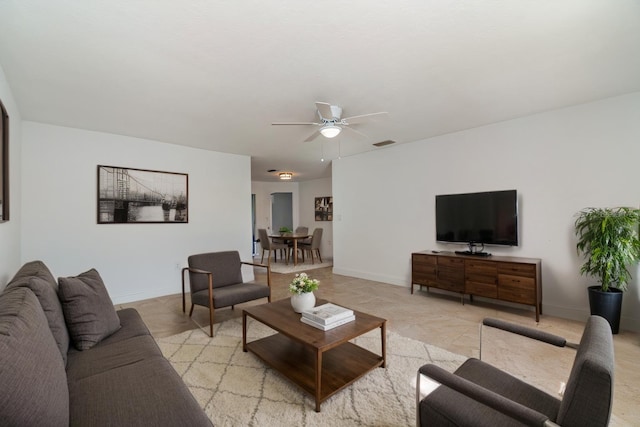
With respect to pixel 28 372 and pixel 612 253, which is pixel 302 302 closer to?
pixel 28 372

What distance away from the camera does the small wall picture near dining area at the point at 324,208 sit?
8500 millimetres

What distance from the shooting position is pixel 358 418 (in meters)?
1.72

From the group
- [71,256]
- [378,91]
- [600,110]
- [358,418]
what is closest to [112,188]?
[71,256]

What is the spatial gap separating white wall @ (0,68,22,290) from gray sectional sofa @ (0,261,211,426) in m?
0.52

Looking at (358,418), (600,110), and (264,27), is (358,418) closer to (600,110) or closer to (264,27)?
(264,27)

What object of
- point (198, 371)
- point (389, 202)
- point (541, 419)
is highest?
point (389, 202)

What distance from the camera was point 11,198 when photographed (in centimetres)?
291

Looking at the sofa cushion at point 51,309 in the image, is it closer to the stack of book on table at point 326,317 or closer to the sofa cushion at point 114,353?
the sofa cushion at point 114,353

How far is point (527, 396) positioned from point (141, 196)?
4924 millimetres

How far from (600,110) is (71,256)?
6.66 metres

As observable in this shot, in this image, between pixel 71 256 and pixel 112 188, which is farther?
Result: pixel 112 188

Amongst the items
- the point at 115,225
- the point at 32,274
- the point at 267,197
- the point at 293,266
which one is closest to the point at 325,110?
the point at 32,274

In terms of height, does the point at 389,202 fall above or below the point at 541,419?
above

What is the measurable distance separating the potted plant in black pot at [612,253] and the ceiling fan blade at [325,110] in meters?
2.88
